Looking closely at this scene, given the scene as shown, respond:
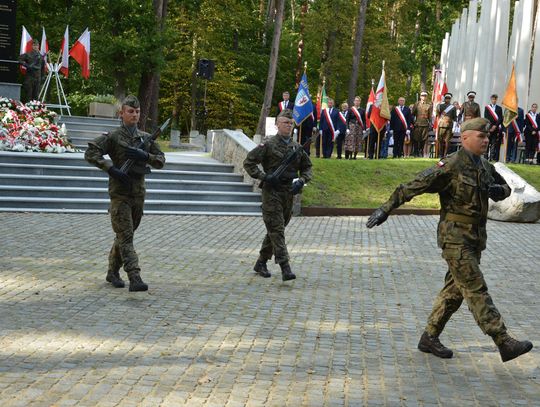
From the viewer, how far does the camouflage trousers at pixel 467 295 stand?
7.15 meters

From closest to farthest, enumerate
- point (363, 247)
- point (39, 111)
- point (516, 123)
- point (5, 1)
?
1. point (363, 247)
2. point (39, 111)
3. point (5, 1)
4. point (516, 123)

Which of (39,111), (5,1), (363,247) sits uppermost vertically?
(5,1)

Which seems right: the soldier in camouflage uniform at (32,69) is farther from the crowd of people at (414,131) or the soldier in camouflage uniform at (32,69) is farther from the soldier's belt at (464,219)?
the soldier's belt at (464,219)

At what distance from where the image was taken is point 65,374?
21.5 ft

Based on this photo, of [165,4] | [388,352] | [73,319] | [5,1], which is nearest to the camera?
[388,352]

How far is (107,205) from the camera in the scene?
1841 centimetres

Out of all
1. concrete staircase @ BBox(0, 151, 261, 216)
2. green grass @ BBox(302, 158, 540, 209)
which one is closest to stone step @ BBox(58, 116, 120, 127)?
concrete staircase @ BBox(0, 151, 261, 216)

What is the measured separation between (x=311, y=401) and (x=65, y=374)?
1791 millimetres

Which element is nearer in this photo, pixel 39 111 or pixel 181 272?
pixel 181 272

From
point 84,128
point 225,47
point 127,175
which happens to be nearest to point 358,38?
point 225,47

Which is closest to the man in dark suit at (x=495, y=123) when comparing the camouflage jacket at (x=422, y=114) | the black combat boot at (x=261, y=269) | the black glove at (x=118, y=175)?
the camouflage jacket at (x=422, y=114)

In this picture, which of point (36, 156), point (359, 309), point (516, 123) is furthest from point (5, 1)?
point (359, 309)

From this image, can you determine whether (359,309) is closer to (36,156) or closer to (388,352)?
(388,352)

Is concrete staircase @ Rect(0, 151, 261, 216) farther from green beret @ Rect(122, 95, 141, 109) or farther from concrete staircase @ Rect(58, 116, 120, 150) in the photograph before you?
green beret @ Rect(122, 95, 141, 109)
